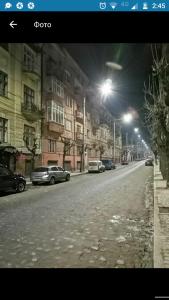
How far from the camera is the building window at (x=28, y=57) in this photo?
77.2 ft

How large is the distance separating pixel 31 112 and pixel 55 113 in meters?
6.78

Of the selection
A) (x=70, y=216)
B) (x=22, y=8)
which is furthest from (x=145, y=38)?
(x=70, y=216)

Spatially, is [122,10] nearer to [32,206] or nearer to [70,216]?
[70,216]

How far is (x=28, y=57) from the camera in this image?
78.9 ft

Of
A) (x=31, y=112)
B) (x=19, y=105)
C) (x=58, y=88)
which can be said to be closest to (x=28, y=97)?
(x=31, y=112)

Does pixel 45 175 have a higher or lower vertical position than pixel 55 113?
lower

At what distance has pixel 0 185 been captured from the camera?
1362cm

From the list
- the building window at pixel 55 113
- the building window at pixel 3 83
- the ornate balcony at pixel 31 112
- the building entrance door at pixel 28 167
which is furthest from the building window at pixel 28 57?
the building entrance door at pixel 28 167

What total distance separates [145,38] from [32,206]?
817 centimetres

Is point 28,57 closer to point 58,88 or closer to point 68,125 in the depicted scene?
point 58,88

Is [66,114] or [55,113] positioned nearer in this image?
[55,113]

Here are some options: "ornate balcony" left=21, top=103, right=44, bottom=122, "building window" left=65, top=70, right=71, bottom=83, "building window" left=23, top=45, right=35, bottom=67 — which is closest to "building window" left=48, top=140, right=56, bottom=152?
"ornate balcony" left=21, top=103, right=44, bottom=122

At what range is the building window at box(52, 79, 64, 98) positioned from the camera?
29809 millimetres

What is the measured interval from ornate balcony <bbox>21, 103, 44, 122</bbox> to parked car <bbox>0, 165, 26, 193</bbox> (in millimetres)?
8539
